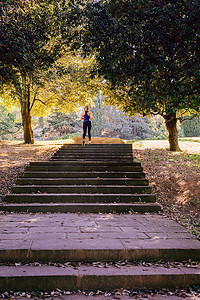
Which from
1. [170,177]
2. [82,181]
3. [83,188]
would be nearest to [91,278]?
[83,188]

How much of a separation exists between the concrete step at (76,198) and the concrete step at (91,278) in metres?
3.08

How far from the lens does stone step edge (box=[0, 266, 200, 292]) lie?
3.13 metres

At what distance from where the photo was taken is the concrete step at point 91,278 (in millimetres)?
3129

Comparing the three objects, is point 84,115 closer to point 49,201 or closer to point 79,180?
point 79,180

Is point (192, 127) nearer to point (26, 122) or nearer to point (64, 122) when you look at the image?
point (64, 122)

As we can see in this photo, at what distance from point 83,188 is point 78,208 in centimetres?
101

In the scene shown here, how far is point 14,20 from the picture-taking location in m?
6.98

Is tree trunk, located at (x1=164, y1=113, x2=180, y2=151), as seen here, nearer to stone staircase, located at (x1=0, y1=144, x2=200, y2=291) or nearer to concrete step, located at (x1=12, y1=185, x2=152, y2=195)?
stone staircase, located at (x1=0, y1=144, x2=200, y2=291)

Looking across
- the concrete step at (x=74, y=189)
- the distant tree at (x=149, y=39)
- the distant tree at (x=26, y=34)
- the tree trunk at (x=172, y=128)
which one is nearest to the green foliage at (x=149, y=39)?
the distant tree at (x=149, y=39)

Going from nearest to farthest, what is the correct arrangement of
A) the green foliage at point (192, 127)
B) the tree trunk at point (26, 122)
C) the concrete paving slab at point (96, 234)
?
the concrete paving slab at point (96, 234)
the tree trunk at point (26, 122)
the green foliage at point (192, 127)

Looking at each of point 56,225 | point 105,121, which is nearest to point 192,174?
point 56,225

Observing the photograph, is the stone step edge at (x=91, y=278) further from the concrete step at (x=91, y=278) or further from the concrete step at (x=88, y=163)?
the concrete step at (x=88, y=163)

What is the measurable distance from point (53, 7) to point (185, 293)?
27.2 feet

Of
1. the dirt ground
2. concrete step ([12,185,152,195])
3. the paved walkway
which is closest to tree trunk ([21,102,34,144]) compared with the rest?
the dirt ground
